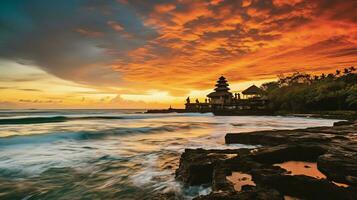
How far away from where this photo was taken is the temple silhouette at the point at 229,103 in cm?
5028

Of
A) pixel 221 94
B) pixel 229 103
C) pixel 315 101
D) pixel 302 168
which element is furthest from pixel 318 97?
pixel 302 168

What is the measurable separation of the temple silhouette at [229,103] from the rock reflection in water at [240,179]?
4330 centimetres

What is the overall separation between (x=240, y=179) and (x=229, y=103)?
50244 mm

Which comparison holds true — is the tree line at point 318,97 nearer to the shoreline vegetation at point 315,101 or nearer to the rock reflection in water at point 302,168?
the shoreline vegetation at point 315,101

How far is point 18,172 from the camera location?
30.2 ft

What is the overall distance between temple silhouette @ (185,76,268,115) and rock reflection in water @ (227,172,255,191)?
43.3 metres

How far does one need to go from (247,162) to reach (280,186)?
5.26 ft

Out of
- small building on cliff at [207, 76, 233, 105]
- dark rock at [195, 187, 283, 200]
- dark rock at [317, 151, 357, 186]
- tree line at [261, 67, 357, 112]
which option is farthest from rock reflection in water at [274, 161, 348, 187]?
small building on cliff at [207, 76, 233, 105]

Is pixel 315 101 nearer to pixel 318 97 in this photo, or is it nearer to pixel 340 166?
pixel 318 97

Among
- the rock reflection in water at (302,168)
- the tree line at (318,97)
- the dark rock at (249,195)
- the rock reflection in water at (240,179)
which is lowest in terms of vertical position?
the rock reflection in water at (240,179)

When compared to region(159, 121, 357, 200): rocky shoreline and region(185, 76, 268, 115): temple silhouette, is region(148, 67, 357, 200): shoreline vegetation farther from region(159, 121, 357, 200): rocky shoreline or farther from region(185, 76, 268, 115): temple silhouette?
region(185, 76, 268, 115): temple silhouette

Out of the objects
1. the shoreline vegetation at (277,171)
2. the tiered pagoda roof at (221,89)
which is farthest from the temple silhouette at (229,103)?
the shoreline vegetation at (277,171)

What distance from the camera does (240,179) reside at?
17.5ft

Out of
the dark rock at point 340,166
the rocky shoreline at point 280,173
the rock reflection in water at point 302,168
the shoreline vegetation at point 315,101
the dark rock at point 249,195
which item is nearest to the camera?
the dark rock at point 249,195
